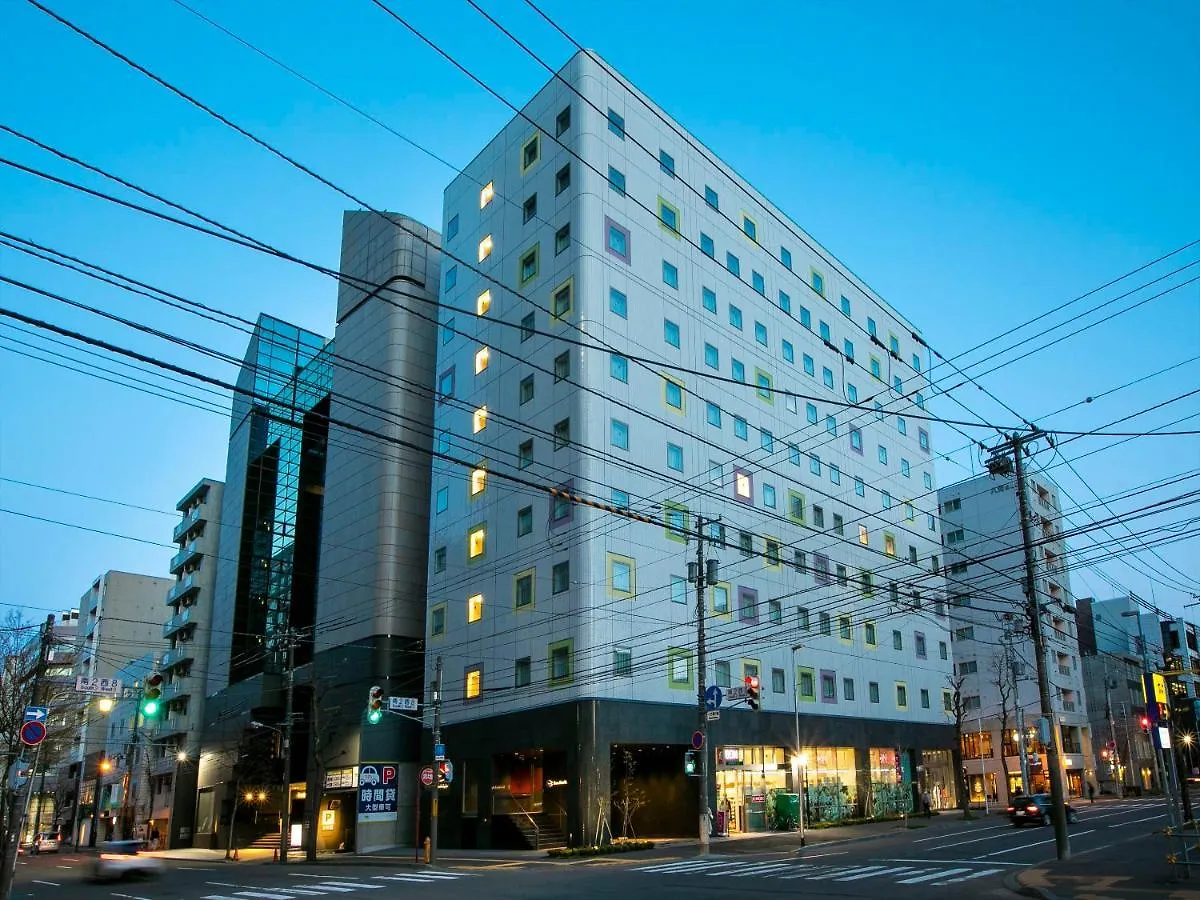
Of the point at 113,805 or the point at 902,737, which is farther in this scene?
the point at 113,805

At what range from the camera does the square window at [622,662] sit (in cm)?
4303

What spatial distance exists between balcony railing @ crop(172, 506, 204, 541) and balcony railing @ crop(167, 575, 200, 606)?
201 inches

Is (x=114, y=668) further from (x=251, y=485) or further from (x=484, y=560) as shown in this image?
(x=484, y=560)

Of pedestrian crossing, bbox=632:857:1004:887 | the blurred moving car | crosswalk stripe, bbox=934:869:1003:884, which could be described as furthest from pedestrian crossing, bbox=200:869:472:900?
crosswalk stripe, bbox=934:869:1003:884

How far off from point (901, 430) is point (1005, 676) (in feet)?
92.1

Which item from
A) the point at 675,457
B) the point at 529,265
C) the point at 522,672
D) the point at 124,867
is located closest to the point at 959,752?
the point at 675,457

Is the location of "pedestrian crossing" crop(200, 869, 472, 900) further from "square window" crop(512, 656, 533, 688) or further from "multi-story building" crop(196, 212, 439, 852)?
"multi-story building" crop(196, 212, 439, 852)

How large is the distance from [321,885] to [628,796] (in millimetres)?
20716

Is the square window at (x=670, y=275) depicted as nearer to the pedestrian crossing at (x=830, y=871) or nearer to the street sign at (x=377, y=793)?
the pedestrian crossing at (x=830, y=871)

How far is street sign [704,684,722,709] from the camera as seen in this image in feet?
121

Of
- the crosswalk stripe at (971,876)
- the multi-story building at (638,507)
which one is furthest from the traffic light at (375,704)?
the crosswalk stripe at (971,876)

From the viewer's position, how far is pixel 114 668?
108375 mm

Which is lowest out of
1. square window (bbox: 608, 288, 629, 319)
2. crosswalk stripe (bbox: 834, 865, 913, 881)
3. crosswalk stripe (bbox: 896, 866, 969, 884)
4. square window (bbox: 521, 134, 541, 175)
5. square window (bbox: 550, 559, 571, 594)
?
crosswalk stripe (bbox: 834, 865, 913, 881)

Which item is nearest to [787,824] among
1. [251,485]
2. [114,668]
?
[251,485]
